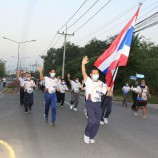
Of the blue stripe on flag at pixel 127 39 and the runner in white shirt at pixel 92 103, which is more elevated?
the blue stripe on flag at pixel 127 39

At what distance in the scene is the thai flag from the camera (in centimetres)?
950

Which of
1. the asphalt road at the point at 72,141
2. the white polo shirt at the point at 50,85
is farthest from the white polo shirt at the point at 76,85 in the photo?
the white polo shirt at the point at 50,85

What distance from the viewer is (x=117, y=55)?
9602 mm

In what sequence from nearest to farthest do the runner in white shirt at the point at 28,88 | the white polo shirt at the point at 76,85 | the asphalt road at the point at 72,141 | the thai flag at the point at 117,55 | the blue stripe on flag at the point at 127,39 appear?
1. the asphalt road at the point at 72,141
2. the thai flag at the point at 117,55
3. the blue stripe on flag at the point at 127,39
4. the runner in white shirt at the point at 28,88
5. the white polo shirt at the point at 76,85

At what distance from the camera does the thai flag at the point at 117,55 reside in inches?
374

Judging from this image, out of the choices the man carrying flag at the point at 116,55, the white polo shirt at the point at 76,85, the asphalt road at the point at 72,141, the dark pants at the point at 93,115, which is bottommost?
the asphalt road at the point at 72,141

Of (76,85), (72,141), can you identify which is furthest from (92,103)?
(76,85)

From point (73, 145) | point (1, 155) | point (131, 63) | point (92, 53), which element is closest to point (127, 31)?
point (73, 145)

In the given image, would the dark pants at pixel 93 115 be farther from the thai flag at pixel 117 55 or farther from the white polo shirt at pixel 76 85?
the white polo shirt at pixel 76 85

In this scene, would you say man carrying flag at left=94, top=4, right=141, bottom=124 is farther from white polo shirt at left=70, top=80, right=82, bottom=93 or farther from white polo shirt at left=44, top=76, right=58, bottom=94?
white polo shirt at left=70, top=80, right=82, bottom=93

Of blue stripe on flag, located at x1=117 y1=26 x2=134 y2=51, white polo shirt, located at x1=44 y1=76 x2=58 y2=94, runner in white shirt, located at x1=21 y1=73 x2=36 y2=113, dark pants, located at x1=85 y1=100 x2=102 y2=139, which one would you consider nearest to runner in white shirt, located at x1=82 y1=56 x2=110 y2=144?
dark pants, located at x1=85 y1=100 x2=102 y2=139

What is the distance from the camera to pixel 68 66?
8206cm

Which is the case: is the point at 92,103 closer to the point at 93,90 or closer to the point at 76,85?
the point at 93,90

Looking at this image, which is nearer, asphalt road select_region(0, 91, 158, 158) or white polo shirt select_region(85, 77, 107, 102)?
asphalt road select_region(0, 91, 158, 158)
